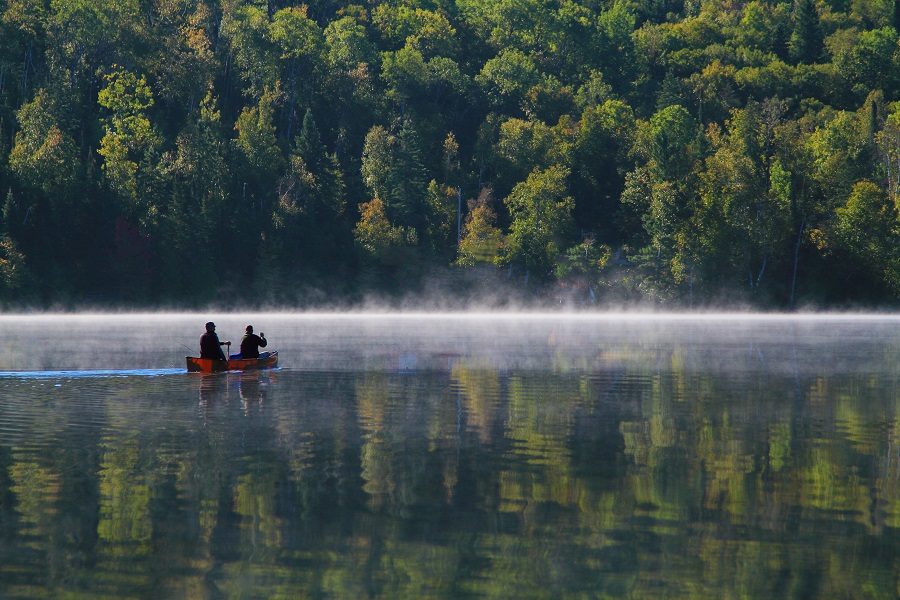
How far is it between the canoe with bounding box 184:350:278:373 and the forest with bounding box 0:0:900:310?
9646 centimetres

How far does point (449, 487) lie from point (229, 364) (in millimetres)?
32903

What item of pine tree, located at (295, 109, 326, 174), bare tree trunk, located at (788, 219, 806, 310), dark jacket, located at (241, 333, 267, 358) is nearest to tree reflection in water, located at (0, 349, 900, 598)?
dark jacket, located at (241, 333, 267, 358)

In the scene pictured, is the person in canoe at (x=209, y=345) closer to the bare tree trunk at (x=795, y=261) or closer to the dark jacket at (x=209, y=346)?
the dark jacket at (x=209, y=346)

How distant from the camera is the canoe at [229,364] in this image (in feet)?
176

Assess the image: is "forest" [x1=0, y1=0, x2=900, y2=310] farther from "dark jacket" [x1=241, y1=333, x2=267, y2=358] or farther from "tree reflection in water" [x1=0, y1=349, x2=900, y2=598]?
"tree reflection in water" [x1=0, y1=349, x2=900, y2=598]

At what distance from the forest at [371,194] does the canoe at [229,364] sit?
9646 centimetres

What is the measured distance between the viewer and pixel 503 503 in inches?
874

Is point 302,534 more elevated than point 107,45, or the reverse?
point 107,45

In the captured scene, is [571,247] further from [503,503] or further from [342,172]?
[503,503]

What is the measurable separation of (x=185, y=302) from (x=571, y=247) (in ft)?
167

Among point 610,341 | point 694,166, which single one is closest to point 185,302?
point 694,166

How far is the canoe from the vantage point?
53781 mm

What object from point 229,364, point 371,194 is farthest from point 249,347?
point 371,194

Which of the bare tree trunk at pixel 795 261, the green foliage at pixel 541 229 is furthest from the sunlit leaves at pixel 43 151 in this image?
the bare tree trunk at pixel 795 261
